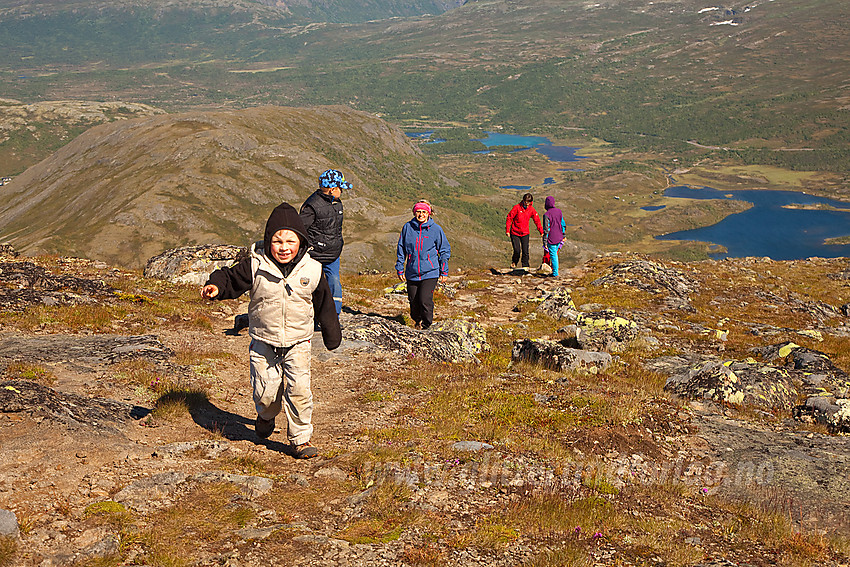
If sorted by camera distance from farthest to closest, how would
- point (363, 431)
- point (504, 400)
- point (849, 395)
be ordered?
point (849, 395) < point (504, 400) < point (363, 431)

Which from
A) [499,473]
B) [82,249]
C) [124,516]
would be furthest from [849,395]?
[82,249]

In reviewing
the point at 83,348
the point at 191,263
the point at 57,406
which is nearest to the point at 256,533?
Result: the point at 57,406

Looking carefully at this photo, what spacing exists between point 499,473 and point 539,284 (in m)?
21.5

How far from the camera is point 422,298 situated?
55.1 feet

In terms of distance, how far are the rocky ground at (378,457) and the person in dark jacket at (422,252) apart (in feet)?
5.82

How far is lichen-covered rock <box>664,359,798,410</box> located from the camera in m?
13.1

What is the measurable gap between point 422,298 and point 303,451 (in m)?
8.69

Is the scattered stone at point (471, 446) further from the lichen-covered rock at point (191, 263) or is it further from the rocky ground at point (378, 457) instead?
the lichen-covered rock at point (191, 263)

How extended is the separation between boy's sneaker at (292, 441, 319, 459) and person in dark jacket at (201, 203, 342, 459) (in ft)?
0.90

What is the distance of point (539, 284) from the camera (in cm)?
2927

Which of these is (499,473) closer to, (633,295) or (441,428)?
(441,428)

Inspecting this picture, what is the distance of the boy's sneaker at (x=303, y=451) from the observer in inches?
335

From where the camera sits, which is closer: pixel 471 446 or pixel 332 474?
pixel 332 474

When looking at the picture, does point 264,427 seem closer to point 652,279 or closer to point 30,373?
point 30,373
